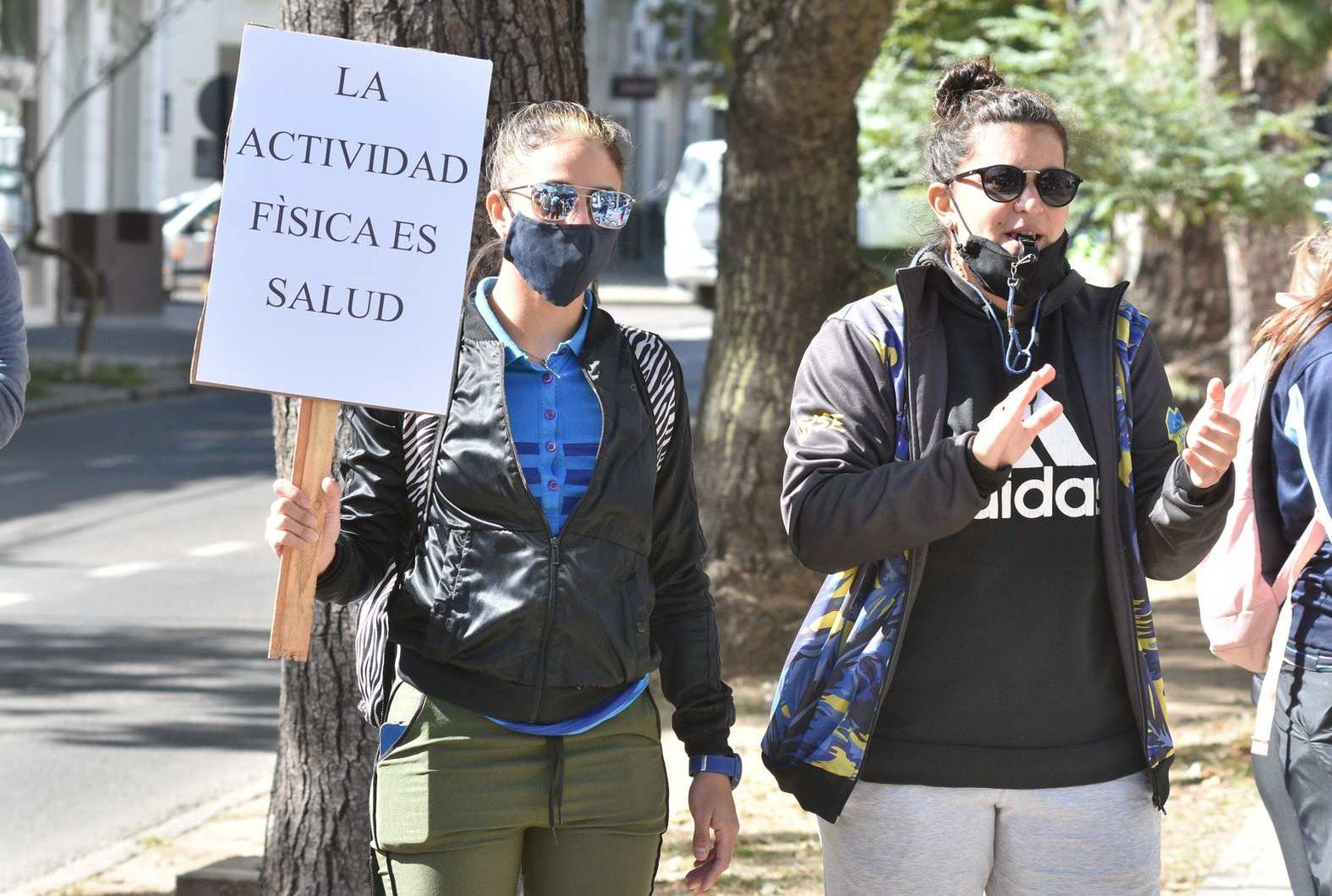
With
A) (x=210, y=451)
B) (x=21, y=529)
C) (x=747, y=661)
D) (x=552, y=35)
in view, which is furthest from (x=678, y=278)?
(x=552, y=35)

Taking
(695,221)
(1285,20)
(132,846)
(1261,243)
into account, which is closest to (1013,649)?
(132,846)

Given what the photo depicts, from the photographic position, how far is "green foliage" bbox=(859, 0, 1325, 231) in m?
10.1

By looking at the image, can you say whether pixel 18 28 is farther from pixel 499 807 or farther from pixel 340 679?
pixel 499 807

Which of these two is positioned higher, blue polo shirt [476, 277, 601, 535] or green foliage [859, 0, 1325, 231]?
green foliage [859, 0, 1325, 231]

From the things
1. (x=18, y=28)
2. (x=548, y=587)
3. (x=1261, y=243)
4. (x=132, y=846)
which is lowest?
(x=132, y=846)

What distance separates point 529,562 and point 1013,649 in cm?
72

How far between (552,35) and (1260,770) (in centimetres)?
206

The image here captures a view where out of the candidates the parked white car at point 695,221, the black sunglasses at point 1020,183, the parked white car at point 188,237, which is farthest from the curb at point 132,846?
the parked white car at point 188,237

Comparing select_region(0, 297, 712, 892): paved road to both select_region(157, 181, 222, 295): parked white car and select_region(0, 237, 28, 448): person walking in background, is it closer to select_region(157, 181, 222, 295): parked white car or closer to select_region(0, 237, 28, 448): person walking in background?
select_region(0, 237, 28, 448): person walking in background

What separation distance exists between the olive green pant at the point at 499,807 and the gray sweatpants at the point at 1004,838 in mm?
355

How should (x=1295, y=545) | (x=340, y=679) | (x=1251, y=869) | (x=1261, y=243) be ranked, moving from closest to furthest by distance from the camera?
(x=1295, y=545) < (x=340, y=679) < (x=1251, y=869) < (x=1261, y=243)

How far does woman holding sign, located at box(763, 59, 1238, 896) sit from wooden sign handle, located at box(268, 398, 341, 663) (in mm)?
705

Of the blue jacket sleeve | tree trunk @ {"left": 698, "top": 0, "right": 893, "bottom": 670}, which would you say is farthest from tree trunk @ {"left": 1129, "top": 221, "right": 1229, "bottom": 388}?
the blue jacket sleeve

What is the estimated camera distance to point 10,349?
312cm
